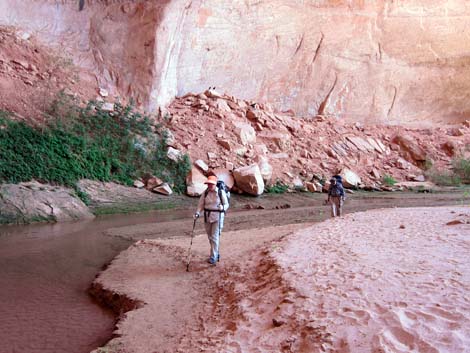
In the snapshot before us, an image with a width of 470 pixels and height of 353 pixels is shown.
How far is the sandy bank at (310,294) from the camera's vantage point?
367 centimetres

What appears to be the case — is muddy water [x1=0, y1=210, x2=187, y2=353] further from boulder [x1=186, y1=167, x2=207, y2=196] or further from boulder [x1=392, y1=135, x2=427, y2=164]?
boulder [x1=392, y1=135, x2=427, y2=164]

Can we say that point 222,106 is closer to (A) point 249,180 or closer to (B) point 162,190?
(A) point 249,180

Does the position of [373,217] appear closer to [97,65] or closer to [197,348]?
[197,348]

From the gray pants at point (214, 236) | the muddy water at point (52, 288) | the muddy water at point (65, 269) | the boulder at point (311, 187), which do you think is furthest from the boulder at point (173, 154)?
the gray pants at point (214, 236)

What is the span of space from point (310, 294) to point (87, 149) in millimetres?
12888

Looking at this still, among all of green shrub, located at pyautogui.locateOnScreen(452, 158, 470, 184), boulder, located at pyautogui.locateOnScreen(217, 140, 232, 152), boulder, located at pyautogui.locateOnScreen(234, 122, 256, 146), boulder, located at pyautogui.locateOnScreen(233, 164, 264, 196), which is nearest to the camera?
boulder, located at pyautogui.locateOnScreen(233, 164, 264, 196)

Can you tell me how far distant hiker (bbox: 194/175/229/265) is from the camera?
24.1ft

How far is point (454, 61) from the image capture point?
32625 mm

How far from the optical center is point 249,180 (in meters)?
17.8

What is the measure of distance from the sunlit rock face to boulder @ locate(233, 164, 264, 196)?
18.8 feet

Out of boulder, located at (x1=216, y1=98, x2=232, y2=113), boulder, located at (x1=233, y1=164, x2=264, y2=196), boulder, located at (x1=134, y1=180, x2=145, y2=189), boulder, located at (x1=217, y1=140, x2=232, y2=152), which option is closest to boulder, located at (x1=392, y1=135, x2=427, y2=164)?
boulder, located at (x1=216, y1=98, x2=232, y2=113)

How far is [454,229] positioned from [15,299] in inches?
283

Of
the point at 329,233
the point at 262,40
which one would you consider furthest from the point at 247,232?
the point at 262,40

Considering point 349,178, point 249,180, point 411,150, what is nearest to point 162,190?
point 249,180
